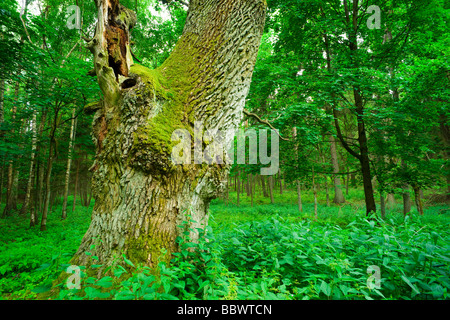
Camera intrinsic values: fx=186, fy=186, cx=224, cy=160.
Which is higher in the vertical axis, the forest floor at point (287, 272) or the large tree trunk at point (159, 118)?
the large tree trunk at point (159, 118)

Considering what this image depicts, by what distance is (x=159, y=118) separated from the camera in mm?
1964

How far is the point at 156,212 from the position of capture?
5.89 feet

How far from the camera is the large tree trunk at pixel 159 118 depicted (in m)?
1.78

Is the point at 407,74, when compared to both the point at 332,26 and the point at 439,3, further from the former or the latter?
the point at 332,26

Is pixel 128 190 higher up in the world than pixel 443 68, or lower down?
lower down

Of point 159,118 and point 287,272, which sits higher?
point 159,118

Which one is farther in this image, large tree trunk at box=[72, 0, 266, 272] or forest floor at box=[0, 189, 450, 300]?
large tree trunk at box=[72, 0, 266, 272]

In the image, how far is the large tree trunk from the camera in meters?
1.78

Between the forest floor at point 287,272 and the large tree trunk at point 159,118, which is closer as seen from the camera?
the forest floor at point 287,272

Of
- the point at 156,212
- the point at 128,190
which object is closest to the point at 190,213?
the point at 156,212

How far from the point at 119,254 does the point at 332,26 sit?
7103mm

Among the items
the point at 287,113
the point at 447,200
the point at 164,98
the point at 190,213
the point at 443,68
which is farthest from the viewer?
the point at 447,200

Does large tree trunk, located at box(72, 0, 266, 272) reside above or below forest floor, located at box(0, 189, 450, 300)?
above
